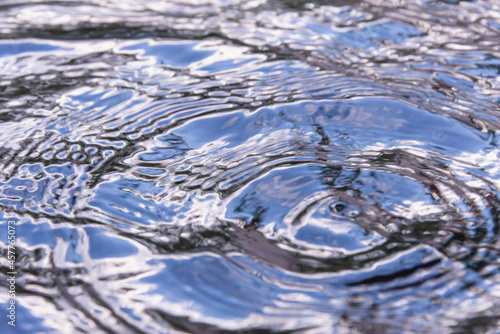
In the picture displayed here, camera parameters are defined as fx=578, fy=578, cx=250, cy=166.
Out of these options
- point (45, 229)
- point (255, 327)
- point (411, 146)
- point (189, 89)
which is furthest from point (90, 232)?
point (411, 146)

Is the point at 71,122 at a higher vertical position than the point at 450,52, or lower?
lower

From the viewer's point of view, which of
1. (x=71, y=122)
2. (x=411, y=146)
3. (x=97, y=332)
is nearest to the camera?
(x=97, y=332)

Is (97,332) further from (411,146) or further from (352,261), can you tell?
(411,146)

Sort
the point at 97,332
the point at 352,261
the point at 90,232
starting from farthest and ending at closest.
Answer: the point at 90,232
the point at 352,261
the point at 97,332

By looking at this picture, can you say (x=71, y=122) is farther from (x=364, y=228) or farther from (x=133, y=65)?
(x=364, y=228)

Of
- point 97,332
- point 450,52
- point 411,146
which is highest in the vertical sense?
point 450,52

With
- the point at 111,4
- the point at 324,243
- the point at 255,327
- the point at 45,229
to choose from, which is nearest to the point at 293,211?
the point at 324,243

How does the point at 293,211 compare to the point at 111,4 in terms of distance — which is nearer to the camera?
the point at 293,211
